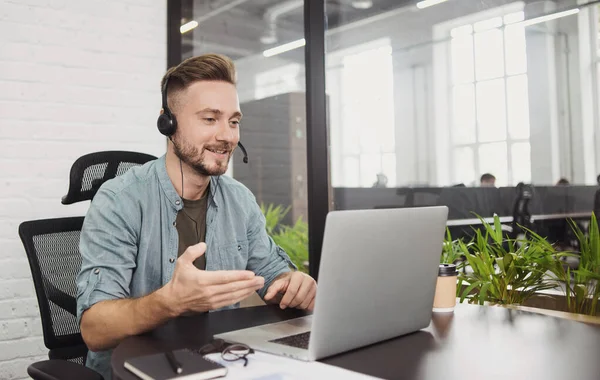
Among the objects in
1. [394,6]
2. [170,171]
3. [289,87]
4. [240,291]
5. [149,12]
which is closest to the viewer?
[240,291]

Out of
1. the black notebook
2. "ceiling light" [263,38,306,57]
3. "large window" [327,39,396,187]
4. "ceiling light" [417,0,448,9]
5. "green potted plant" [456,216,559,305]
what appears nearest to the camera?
the black notebook

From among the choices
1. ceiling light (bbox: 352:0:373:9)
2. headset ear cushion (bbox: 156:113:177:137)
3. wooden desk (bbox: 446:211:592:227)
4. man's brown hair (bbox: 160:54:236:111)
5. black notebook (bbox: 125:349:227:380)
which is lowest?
black notebook (bbox: 125:349:227:380)

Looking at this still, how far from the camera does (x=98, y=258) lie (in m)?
1.37

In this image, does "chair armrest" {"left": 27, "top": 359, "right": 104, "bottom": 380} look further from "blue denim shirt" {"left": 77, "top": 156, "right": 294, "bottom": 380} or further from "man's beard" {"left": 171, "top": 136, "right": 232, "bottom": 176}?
"man's beard" {"left": 171, "top": 136, "right": 232, "bottom": 176}

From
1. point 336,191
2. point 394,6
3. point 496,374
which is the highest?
point 394,6

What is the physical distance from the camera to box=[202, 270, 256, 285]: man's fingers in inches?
41.4

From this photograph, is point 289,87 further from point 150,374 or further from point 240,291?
point 150,374

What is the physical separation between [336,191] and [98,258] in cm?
121

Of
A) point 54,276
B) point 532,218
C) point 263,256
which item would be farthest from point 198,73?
point 532,218

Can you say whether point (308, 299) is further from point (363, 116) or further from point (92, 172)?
point (363, 116)

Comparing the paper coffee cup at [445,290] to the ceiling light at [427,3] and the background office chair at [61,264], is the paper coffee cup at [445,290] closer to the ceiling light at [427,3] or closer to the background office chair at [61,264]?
the background office chair at [61,264]

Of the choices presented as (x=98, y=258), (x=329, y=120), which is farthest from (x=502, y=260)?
(x=98, y=258)

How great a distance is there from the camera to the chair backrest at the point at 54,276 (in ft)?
5.06

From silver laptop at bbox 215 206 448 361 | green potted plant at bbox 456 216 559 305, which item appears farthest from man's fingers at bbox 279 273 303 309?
green potted plant at bbox 456 216 559 305
